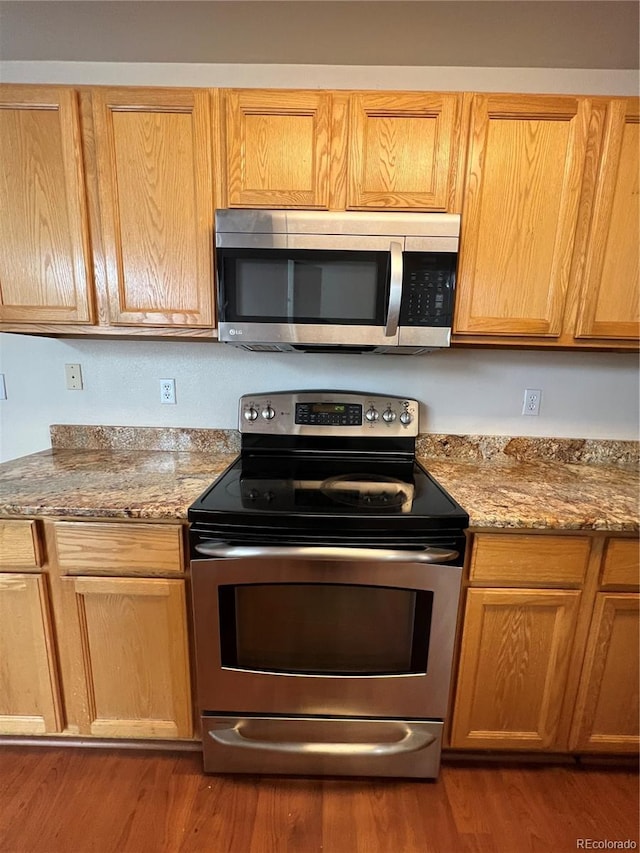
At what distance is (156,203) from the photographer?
1318mm

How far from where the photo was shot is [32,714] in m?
1.32

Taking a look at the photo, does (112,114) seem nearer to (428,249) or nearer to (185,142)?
(185,142)

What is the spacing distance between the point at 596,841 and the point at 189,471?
5.65 ft

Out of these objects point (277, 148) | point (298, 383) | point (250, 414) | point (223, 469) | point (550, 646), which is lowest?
point (550, 646)

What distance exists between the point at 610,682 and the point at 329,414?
132cm

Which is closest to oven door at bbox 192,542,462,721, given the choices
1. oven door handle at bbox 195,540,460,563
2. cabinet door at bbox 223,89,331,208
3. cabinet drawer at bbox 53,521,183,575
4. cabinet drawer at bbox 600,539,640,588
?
oven door handle at bbox 195,540,460,563

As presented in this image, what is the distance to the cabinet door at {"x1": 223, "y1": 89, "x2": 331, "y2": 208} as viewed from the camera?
1.25 m

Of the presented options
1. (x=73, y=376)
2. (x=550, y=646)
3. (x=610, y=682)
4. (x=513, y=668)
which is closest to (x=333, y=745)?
(x=513, y=668)

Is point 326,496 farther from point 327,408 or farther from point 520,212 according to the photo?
point 520,212

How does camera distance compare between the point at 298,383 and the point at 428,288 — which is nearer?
the point at 428,288

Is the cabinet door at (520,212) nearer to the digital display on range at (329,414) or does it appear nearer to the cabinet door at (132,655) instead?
the digital display on range at (329,414)

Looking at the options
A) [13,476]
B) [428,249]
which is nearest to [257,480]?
[13,476]

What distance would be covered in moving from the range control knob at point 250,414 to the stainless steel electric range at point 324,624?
0.37 m

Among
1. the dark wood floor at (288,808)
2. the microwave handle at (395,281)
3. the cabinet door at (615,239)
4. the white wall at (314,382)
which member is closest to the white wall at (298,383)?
the white wall at (314,382)
